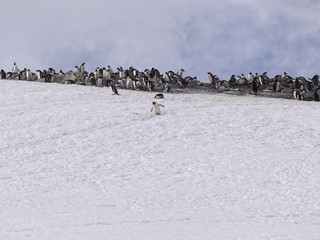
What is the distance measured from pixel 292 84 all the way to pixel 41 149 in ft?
49.1

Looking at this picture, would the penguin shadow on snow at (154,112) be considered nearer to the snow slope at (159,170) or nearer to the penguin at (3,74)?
the snow slope at (159,170)

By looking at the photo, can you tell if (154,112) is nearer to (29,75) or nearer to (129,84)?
(129,84)

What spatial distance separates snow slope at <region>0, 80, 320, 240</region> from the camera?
7168 millimetres

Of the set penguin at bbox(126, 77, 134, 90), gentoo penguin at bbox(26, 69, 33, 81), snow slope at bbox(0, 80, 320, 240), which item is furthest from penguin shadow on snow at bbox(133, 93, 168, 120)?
gentoo penguin at bbox(26, 69, 33, 81)

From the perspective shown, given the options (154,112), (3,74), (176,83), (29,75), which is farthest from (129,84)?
(3,74)

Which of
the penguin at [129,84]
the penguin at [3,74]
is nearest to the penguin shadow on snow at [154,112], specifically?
the penguin at [129,84]

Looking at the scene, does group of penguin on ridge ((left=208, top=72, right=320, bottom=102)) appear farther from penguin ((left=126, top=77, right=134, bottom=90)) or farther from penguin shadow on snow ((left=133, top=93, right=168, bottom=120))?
penguin shadow on snow ((left=133, top=93, right=168, bottom=120))

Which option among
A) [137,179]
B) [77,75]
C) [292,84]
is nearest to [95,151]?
[137,179]

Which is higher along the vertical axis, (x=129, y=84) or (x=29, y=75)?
(x=29, y=75)

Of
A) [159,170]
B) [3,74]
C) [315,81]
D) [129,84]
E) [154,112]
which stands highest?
[3,74]

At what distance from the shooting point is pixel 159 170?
387 inches

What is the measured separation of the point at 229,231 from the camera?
22.5 ft

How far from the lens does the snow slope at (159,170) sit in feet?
23.5

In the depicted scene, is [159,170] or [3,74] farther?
[3,74]
